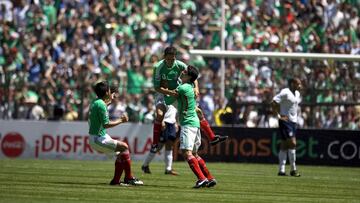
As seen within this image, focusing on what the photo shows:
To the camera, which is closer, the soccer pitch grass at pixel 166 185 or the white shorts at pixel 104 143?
the soccer pitch grass at pixel 166 185

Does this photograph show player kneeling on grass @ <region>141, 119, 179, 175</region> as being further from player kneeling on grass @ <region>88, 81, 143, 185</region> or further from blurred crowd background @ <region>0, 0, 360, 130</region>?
blurred crowd background @ <region>0, 0, 360, 130</region>

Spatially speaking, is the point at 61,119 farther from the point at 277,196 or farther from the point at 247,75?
the point at 277,196

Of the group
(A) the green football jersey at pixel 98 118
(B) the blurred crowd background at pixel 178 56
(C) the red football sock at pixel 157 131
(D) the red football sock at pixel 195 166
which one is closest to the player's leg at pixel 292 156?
(C) the red football sock at pixel 157 131

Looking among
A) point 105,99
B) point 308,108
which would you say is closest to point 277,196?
point 105,99

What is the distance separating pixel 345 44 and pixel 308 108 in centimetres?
474

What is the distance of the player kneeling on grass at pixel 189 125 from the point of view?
67.2 ft

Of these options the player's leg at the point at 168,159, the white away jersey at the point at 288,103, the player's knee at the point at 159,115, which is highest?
the white away jersey at the point at 288,103

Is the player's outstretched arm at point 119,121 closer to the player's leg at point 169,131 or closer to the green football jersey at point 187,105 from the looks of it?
the green football jersey at point 187,105

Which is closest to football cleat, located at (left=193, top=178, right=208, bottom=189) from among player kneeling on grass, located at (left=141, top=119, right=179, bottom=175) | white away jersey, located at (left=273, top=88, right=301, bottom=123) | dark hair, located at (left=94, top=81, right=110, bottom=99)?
dark hair, located at (left=94, top=81, right=110, bottom=99)

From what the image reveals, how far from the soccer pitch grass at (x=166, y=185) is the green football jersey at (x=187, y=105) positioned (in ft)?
3.92

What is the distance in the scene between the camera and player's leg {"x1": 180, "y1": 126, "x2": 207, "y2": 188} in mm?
20484

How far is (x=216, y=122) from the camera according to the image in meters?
33.3

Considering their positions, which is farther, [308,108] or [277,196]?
[308,108]

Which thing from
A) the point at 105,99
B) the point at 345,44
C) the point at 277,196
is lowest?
the point at 277,196
